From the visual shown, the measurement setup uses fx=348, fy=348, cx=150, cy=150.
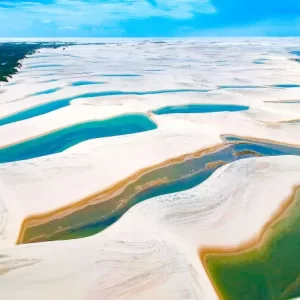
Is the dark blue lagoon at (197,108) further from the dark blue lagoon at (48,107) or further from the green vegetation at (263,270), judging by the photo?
the green vegetation at (263,270)

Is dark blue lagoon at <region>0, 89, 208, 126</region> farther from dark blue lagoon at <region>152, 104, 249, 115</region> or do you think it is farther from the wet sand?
the wet sand

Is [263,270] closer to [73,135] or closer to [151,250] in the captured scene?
[151,250]

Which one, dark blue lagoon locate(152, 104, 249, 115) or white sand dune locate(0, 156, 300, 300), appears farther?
dark blue lagoon locate(152, 104, 249, 115)

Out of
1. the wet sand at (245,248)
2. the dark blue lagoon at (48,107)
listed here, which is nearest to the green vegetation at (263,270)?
the wet sand at (245,248)

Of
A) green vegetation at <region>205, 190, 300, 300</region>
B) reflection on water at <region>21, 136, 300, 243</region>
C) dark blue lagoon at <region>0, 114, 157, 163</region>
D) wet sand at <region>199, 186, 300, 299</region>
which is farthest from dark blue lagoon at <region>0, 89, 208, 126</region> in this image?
green vegetation at <region>205, 190, 300, 300</region>

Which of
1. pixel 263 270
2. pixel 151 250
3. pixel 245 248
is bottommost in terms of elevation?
pixel 263 270

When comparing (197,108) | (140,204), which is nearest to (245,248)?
(140,204)
